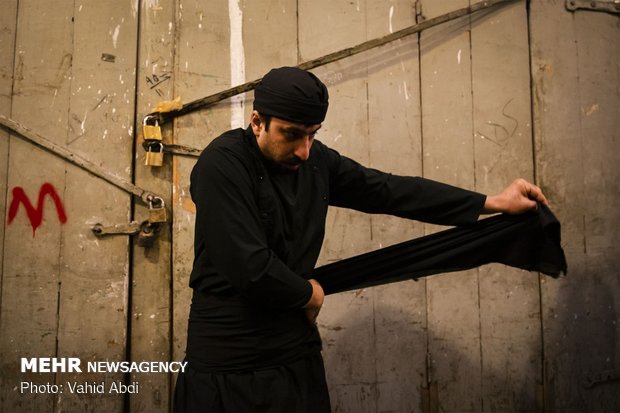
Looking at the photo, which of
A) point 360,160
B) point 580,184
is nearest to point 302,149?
point 360,160

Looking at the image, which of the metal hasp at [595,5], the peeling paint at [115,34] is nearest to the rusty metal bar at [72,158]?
the peeling paint at [115,34]

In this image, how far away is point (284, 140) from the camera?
1571 mm

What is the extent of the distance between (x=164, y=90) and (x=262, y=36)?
0.57 meters

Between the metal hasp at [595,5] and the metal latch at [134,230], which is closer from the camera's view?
the metal latch at [134,230]

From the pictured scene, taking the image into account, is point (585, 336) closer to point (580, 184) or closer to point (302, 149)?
point (580, 184)

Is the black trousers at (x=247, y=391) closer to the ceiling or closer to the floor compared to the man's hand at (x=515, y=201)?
closer to the floor

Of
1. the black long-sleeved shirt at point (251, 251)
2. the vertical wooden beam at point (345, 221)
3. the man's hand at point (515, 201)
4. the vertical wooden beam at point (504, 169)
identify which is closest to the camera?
the black long-sleeved shirt at point (251, 251)

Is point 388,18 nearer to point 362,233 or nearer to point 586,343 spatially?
point 362,233

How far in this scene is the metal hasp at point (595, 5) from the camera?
9.40 ft

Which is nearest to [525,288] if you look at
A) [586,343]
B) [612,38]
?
[586,343]

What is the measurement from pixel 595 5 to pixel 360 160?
1.65 metres

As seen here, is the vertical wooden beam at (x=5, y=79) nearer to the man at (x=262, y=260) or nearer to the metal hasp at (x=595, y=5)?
the man at (x=262, y=260)

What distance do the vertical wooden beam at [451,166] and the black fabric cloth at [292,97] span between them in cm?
133

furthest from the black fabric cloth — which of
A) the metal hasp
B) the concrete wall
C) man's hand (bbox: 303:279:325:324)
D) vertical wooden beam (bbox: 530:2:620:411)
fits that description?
the metal hasp
